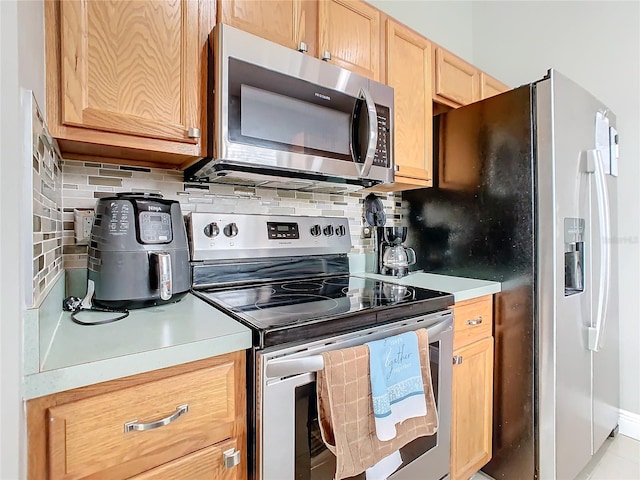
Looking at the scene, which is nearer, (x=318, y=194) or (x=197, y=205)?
(x=197, y=205)

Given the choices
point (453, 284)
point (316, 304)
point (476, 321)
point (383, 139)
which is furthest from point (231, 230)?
point (476, 321)

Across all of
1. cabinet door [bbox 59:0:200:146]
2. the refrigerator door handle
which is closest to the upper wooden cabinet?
cabinet door [bbox 59:0:200:146]

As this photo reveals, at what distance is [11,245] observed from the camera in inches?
21.0

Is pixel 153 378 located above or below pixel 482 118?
below

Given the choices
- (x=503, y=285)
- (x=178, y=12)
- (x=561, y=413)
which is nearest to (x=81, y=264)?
(x=178, y=12)

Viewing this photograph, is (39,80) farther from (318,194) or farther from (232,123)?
(318,194)

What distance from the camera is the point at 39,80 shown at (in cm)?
79

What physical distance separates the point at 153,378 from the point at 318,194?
1.21 meters

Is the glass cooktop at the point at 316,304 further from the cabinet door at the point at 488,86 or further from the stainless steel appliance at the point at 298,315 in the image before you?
the cabinet door at the point at 488,86

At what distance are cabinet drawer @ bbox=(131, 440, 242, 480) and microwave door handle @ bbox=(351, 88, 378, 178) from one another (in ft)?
3.41

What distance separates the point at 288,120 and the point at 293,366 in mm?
831

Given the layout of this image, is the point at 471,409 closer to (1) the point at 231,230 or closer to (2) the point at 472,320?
(2) the point at 472,320

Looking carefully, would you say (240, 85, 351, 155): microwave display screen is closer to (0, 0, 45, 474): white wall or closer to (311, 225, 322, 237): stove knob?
(311, 225, 322, 237): stove knob

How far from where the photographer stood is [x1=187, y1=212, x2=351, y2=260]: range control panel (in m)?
1.32
